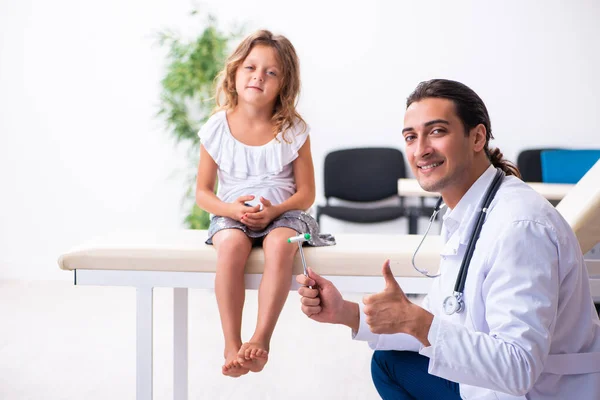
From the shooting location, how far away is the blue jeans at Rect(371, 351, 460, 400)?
5.40 ft

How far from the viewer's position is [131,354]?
131 inches

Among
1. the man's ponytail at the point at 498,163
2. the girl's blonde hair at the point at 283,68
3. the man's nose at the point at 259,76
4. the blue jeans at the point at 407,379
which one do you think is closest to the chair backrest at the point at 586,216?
the man's ponytail at the point at 498,163

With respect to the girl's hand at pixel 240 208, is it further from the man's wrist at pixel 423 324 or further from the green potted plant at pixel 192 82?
the green potted plant at pixel 192 82

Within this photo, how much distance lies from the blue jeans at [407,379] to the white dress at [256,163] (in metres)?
0.79

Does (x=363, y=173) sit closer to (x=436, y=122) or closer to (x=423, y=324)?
(x=436, y=122)

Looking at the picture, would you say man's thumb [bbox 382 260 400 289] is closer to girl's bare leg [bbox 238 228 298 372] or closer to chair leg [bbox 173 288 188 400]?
girl's bare leg [bbox 238 228 298 372]

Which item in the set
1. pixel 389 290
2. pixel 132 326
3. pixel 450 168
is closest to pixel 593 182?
pixel 450 168

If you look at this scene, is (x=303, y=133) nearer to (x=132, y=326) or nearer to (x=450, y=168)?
(x=450, y=168)

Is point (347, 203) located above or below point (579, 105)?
below

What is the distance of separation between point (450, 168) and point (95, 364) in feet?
7.27

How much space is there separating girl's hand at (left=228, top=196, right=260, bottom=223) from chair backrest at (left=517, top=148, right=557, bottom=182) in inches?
117

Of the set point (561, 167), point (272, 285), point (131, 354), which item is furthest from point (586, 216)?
point (561, 167)

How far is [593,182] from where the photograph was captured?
203 centimetres

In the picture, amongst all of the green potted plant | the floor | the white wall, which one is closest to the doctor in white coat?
the floor
